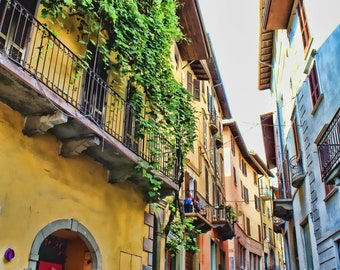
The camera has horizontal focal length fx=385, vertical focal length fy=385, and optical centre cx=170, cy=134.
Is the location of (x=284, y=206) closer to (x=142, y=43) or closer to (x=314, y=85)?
(x=314, y=85)

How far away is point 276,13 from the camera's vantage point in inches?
618

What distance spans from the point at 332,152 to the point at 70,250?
22.5ft

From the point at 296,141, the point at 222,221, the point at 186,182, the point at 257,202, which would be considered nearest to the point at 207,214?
the point at 222,221

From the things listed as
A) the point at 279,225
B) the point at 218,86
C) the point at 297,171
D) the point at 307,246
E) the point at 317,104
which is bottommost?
the point at 307,246

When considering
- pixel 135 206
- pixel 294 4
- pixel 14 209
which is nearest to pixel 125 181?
pixel 135 206

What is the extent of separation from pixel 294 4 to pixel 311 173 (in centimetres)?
665

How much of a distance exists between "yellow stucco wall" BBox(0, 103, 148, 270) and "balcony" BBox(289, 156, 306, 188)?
695 centimetres

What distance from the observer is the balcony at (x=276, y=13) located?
1513cm

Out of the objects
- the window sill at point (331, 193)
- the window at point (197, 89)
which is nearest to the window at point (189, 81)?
the window at point (197, 89)

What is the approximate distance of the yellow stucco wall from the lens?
6.37m

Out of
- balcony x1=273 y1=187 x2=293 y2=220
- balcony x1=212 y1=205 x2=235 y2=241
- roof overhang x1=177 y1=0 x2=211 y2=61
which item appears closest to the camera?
roof overhang x1=177 y1=0 x2=211 y2=61

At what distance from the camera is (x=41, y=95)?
250 inches

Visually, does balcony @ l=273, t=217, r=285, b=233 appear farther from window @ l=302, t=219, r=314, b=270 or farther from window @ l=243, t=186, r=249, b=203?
window @ l=243, t=186, r=249, b=203

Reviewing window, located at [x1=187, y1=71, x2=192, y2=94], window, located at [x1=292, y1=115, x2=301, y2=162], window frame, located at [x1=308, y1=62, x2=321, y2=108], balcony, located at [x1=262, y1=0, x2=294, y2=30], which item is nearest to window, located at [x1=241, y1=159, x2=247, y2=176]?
window, located at [x1=187, y1=71, x2=192, y2=94]
